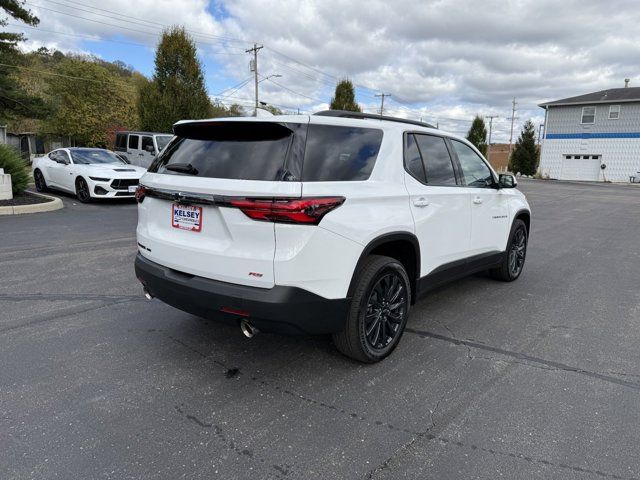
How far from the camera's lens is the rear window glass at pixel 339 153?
9.64 feet

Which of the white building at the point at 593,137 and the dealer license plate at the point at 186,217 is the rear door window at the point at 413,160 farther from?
the white building at the point at 593,137

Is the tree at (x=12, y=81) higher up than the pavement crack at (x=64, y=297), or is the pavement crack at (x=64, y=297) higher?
the tree at (x=12, y=81)

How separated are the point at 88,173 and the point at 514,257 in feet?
35.1

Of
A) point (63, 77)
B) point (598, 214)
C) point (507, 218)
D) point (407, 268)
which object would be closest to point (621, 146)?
point (598, 214)

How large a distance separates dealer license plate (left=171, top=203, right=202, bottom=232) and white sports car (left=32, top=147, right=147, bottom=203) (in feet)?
31.7

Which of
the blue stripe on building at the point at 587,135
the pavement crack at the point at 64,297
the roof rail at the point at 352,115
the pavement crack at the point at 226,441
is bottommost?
the pavement crack at the point at 226,441

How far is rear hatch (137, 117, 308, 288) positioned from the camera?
110 inches

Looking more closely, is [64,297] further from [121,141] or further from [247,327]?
[121,141]

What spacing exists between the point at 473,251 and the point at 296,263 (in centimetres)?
257

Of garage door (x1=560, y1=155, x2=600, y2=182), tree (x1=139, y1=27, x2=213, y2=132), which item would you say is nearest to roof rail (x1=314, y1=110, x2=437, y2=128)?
tree (x1=139, y1=27, x2=213, y2=132)

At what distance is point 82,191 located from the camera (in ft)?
40.3

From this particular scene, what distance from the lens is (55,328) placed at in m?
4.03

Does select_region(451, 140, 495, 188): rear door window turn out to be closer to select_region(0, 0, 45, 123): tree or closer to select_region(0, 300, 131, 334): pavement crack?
select_region(0, 300, 131, 334): pavement crack

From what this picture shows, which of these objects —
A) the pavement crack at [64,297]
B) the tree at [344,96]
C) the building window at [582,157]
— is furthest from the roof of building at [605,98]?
the pavement crack at [64,297]
